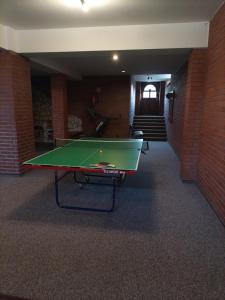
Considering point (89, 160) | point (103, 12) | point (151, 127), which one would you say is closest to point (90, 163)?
point (89, 160)

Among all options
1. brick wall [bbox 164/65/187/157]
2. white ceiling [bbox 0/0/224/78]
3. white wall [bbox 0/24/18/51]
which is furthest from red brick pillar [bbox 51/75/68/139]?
brick wall [bbox 164/65/187/157]

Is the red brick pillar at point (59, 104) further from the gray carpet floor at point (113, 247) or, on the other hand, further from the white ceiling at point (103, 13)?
the gray carpet floor at point (113, 247)

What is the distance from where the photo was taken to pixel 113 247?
6.63 feet

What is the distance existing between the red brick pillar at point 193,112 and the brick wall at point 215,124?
0.55ft

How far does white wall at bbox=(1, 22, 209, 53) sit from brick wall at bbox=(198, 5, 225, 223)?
0.30 metres

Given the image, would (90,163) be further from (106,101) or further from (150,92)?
(150,92)

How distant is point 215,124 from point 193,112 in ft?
2.66

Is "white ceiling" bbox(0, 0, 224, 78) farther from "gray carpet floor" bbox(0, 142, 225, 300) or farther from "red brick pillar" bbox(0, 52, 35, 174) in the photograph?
"gray carpet floor" bbox(0, 142, 225, 300)

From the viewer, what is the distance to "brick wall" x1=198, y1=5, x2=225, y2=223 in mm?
2570

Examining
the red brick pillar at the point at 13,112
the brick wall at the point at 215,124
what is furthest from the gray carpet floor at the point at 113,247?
the red brick pillar at the point at 13,112

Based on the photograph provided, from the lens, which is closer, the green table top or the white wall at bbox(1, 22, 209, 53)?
the green table top

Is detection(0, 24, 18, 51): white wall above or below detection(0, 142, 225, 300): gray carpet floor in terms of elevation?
above

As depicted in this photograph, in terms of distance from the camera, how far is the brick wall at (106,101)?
785cm

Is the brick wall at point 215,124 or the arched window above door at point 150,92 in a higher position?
the arched window above door at point 150,92
